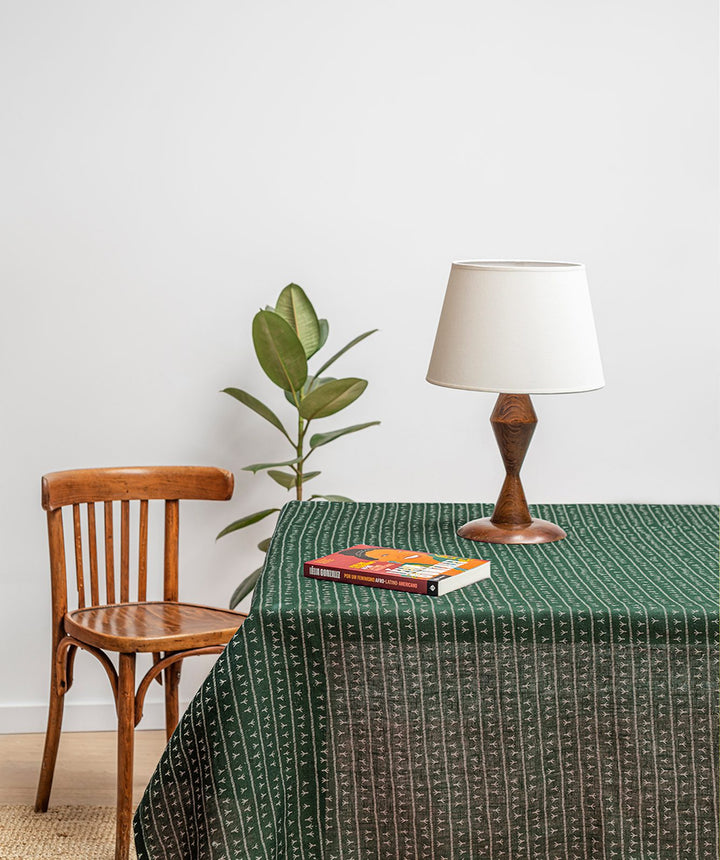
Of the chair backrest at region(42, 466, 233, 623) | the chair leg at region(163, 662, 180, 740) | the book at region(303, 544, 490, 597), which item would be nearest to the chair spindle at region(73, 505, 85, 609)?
the chair backrest at region(42, 466, 233, 623)

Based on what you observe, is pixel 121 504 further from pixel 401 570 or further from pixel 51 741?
pixel 401 570

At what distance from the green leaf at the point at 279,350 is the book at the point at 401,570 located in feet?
2.82

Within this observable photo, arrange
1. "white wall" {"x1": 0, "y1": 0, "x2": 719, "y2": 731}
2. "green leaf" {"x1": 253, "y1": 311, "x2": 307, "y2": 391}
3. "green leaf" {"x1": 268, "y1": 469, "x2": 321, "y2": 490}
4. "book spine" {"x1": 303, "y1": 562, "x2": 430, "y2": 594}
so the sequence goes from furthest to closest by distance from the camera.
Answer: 1. "white wall" {"x1": 0, "y1": 0, "x2": 719, "y2": 731}
2. "green leaf" {"x1": 268, "y1": 469, "x2": 321, "y2": 490}
3. "green leaf" {"x1": 253, "y1": 311, "x2": 307, "y2": 391}
4. "book spine" {"x1": 303, "y1": 562, "x2": 430, "y2": 594}

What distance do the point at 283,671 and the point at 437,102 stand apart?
75.5 inches

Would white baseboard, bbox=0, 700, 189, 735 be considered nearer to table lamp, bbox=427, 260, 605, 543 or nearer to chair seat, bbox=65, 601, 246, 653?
chair seat, bbox=65, 601, 246, 653

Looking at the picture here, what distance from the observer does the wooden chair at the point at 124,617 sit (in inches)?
82.8

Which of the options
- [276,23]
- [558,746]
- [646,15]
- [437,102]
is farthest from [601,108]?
[558,746]

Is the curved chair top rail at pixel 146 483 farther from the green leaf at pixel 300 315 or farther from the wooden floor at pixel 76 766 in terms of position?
the wooden floor at pixel 76 766

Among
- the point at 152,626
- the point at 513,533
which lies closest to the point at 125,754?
the point at 152,626

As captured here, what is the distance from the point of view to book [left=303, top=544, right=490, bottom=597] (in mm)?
1542

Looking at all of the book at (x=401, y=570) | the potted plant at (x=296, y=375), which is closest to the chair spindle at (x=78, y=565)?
the potted plant at (x=296, y=375)

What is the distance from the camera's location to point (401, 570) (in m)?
1.60

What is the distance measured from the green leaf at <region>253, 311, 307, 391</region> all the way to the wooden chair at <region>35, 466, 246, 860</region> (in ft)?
0.95

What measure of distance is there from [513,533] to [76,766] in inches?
59.2
